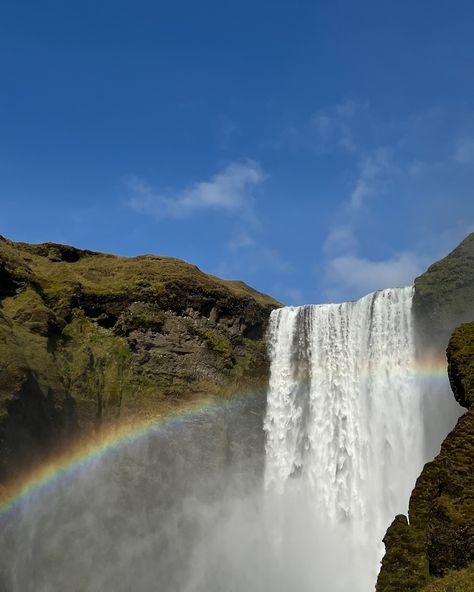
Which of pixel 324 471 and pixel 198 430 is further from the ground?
pixel 198 430

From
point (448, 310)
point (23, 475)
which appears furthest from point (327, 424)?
point (23, 475)

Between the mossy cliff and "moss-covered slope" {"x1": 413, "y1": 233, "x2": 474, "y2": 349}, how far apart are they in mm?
16095

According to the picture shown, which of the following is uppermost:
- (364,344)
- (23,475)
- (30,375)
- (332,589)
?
(364,344)

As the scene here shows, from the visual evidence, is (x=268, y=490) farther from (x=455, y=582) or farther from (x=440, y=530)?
(x=455, y=582)

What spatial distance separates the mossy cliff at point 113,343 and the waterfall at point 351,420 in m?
4.98

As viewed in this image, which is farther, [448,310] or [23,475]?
[448,310]

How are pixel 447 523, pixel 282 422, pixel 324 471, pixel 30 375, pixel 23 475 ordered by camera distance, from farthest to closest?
pixel 282 422, pixel 324 471, pixel 30 375, pixel 23 475, pixel 447 523

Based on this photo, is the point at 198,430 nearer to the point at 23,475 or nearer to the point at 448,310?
the point at 23,475

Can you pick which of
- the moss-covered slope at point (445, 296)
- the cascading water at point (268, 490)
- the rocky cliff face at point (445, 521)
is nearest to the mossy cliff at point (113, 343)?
the cascading water at point (268, 490)

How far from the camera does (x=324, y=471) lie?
45.8 metres

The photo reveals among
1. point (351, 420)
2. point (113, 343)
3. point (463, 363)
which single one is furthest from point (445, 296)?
point (113, 343)

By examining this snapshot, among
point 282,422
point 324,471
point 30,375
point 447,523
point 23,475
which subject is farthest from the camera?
point 282,422

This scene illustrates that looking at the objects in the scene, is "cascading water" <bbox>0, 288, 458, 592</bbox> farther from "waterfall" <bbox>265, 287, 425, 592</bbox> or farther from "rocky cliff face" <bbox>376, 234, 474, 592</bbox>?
"rocky cliff face" <bbox>376, 234, 474, 592</bbox>

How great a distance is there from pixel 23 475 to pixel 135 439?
9.96 m
